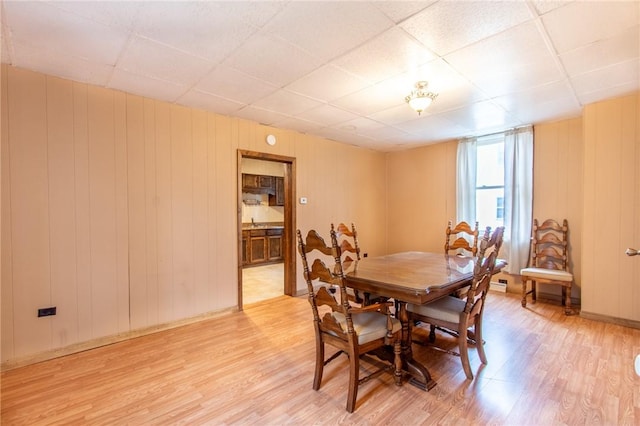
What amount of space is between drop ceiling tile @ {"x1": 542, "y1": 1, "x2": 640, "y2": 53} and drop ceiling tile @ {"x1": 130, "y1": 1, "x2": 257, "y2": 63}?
1.96m

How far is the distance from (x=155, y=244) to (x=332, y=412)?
2.47m

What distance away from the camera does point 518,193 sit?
430cm

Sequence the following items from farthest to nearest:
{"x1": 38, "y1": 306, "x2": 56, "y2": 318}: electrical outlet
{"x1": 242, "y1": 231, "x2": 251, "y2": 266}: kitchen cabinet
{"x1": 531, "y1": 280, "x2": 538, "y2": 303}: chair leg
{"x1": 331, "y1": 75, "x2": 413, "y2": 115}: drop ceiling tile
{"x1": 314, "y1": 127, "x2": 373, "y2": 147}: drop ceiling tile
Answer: {"x1": 242, "y1": 231, "x2": 251, "y2": 266}: kitchen cabinet
{"x1": 314, "y1": 127, "x2": 373, "y2": 147}: drop ceiling tile
{"x1": 531, "y1": 280, "x2": 538, "y2": 303}: chair leg
{"x1": 331, "y1": 75, "x2": 413, "y2": 115}: drop ceiling tile
{"x1": 38, "y1": 306, "x2": 56, "y2": 318}: electrical outlet

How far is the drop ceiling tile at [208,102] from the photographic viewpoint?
120 inches

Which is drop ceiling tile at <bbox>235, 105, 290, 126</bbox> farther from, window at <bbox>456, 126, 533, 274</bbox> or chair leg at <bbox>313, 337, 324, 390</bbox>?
window at <bbox>456, 126, 533, 274</bbox>

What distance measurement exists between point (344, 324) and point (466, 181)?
3.86 metres

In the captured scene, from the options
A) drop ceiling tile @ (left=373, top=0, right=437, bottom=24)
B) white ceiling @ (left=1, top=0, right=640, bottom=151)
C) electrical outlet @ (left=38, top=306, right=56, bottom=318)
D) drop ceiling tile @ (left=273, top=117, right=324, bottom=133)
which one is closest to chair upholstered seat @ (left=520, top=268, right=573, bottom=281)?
white ceiling @ (left=1, top=0, right=640, bottom=151)

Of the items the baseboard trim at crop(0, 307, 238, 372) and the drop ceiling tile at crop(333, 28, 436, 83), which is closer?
the drop ceiling tile at crop(333, 28, 436, 83)

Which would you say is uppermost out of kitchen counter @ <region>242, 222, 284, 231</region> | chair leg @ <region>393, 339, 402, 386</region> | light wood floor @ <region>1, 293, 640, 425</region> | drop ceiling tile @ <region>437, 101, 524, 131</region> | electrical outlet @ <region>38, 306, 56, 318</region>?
drop ceiling tile @ <region>437, 101, 524, 131</region>

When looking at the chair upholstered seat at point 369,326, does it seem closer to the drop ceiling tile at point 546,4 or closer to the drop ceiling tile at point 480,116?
the drop ceiling tile at point 546,4

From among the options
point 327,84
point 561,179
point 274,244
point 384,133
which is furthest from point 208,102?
point 561,179

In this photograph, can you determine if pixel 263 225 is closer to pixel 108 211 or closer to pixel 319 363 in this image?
pixel 108 211

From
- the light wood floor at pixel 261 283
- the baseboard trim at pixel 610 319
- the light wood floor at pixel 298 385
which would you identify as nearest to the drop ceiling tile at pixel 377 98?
the light wood floor at pixel 298 385

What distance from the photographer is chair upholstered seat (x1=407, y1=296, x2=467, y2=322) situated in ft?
7.23
